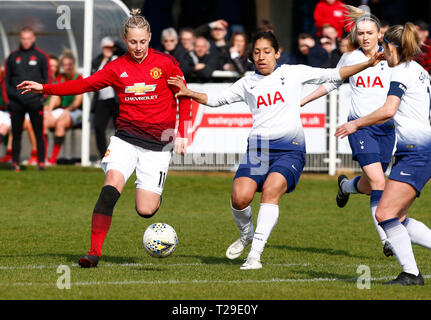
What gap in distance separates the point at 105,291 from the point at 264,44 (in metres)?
2.91

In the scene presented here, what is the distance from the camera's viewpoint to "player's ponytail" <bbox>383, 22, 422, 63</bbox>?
7688mm

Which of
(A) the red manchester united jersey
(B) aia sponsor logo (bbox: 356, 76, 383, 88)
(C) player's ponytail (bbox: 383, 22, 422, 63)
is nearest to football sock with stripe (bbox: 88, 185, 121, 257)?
(A) the red manchester united jersey

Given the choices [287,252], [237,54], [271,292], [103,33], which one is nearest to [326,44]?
[237,54]

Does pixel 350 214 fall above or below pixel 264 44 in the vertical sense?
below

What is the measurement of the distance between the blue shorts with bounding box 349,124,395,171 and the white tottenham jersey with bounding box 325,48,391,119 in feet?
0.69

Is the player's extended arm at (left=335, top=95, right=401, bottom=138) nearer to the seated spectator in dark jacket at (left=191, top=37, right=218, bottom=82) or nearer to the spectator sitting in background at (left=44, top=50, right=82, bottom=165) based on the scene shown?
the seated spectator in dark jacket at (left=191, top=37, right=218, bottom=82)

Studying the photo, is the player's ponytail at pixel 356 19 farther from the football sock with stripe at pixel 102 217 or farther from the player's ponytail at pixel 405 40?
the football sock with stripe at pixel 102 217

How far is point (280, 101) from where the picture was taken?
9.00m

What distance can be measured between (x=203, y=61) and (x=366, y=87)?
766cm

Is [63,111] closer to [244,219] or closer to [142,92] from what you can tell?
[142,92]

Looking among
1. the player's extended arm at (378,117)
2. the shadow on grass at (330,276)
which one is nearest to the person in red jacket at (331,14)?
the shadow on grass at (330,276)

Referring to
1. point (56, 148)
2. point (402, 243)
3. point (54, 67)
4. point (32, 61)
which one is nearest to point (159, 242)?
point (402, 243)

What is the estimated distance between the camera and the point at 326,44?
18.1 m
